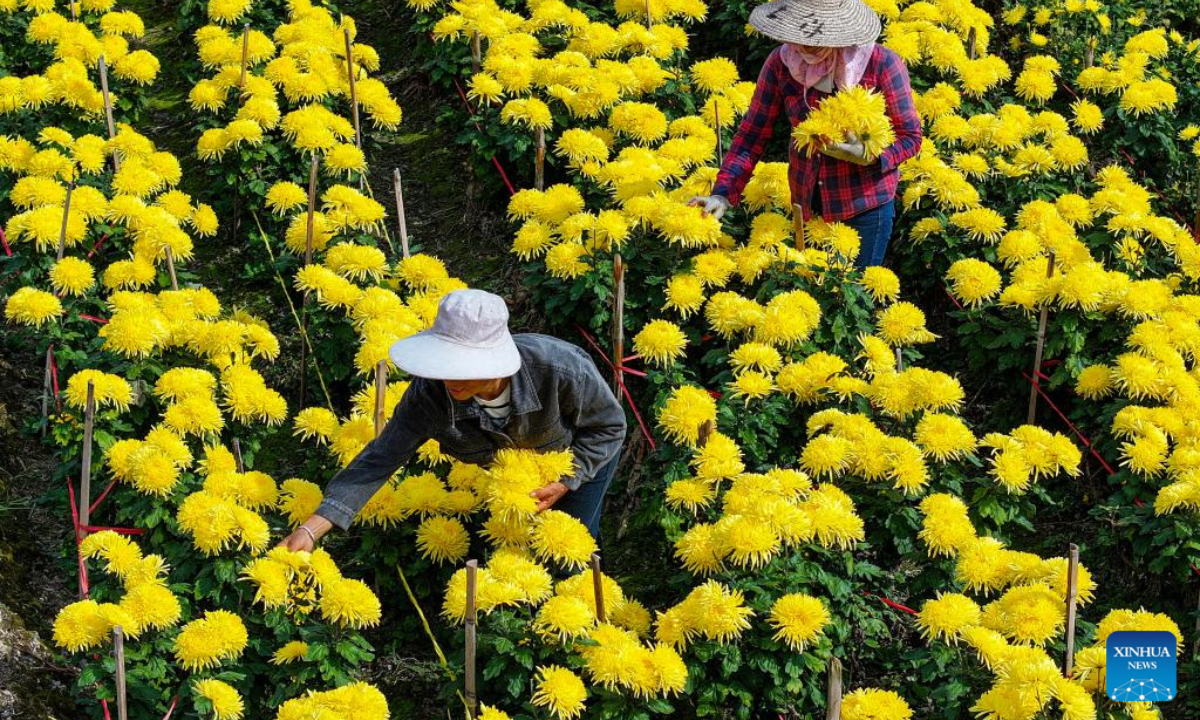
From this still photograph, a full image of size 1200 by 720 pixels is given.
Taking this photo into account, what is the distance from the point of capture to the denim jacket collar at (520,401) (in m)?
4.41

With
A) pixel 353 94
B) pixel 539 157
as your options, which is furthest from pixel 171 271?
pixel 539 157

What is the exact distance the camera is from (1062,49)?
792 cm

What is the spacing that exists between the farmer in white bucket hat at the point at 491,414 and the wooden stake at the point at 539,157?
2249 millimetres

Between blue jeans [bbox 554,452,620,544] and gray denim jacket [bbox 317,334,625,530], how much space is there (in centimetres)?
15

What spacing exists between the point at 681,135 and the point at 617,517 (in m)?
2.16

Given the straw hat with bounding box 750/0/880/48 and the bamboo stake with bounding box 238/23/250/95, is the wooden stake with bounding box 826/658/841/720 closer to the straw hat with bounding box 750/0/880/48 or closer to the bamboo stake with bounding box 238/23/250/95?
the straw hat with bounding box 750/0/880/48

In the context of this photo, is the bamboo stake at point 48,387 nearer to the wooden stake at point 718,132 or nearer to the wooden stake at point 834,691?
the wooden stake at point 718,132

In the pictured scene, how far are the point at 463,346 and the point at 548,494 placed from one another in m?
0.68

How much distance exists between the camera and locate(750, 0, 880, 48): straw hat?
5613mm

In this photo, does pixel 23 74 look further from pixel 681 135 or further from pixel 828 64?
pixel 828 64

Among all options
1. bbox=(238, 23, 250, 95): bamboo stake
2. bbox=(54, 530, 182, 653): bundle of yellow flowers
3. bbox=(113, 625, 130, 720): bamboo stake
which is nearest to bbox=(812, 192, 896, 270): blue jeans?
bbox=(238, 23, 250, 95): bamboo stake

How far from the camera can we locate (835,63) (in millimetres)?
5773

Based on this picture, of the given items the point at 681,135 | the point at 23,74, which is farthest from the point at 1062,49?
the point at 23,74

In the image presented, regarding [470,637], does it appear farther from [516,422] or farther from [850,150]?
[850,150]
